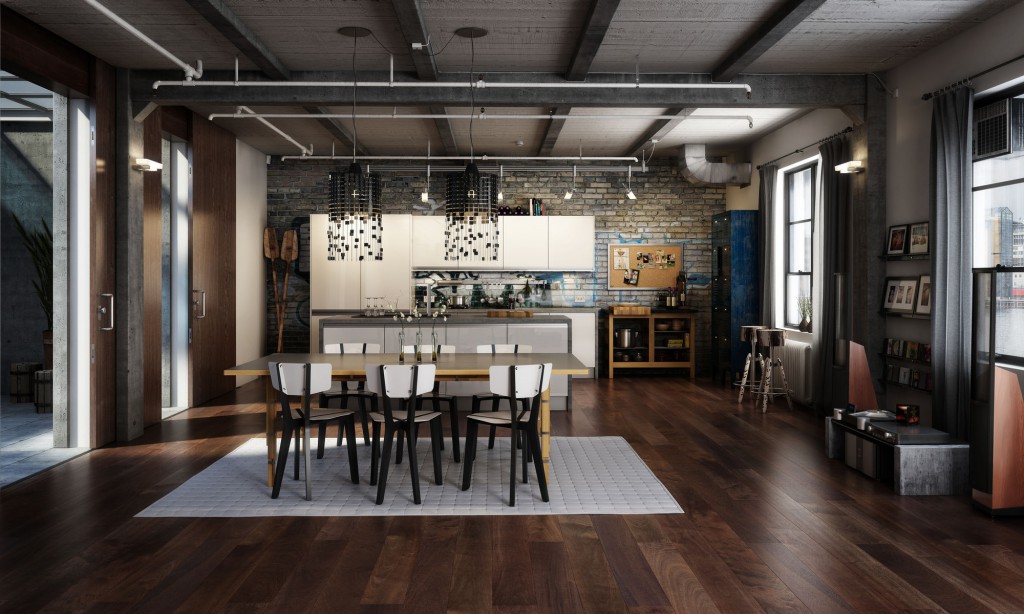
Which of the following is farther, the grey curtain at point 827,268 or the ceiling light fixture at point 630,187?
the ceiling light fixture at point 630,187

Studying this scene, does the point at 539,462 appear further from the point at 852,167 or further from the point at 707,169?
the point at 707,169

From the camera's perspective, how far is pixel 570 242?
1054 cm

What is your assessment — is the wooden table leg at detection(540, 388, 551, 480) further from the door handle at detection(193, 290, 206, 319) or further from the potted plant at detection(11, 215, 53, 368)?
the potted plant at detection(11, 215, 53, 368)

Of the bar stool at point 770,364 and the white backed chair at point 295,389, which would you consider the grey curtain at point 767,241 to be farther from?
the white backed chair at point 295,389

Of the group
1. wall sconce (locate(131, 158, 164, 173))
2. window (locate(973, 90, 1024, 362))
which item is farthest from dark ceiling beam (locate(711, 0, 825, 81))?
wall sconce (locate(131, 158, 164, 173))

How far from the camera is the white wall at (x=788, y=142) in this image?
759 cm

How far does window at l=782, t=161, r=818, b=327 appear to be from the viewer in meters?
8.34

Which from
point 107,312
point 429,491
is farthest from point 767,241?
point 107,312

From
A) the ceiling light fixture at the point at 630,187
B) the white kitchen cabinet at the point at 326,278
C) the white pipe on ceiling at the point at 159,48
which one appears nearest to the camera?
the white pipe on ceiling at the point at 159,48

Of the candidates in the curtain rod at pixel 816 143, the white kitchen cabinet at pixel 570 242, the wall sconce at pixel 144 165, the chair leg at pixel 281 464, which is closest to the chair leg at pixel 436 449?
the chair leg at pixel 281 464

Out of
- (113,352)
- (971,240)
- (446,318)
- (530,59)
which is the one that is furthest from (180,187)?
(971,240)

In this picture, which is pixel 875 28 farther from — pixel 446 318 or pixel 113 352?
pixel 113 352

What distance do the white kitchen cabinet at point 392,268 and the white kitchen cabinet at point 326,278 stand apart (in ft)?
0.43

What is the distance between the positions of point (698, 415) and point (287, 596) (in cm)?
519
